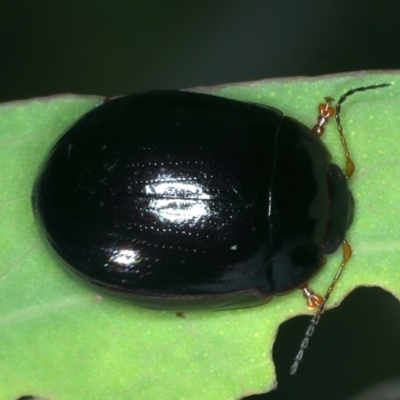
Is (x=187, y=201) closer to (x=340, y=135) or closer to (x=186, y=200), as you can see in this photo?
(x=186, y=200)

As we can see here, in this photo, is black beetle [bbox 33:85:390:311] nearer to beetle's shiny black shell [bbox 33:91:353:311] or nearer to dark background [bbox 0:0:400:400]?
beetle's shiny black shell [bbox 33:91:353:311]

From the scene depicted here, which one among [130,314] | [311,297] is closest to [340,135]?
[311,297]

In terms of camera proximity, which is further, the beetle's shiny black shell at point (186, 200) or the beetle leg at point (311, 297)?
the beetle leg at point (311, 297)

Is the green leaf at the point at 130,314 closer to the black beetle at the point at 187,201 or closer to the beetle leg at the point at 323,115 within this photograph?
the beetle leg at the point at 323,115

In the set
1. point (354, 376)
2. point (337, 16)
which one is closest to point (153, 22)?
point (337, 16)

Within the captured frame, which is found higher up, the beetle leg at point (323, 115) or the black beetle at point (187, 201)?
the beetle leg at point (323, 115)

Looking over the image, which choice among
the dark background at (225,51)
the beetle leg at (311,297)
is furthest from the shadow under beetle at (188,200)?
the dark background at (225,51)

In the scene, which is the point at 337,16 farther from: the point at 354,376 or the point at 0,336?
the point at 0,336
